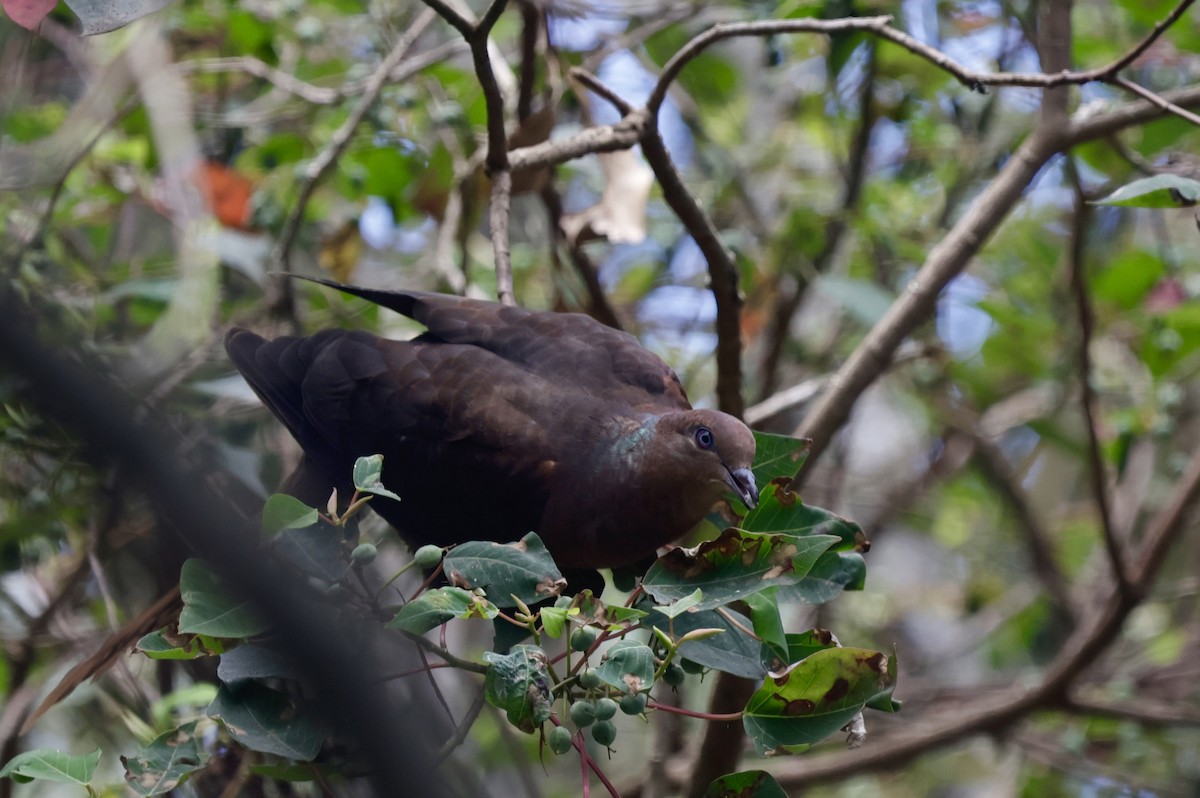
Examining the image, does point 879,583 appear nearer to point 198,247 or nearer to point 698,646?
point 198,247

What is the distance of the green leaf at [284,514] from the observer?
1486 millimetres

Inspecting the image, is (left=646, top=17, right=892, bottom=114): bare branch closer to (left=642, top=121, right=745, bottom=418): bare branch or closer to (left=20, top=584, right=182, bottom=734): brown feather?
(left=642, top=121, right=745, bottom=418): bare branch

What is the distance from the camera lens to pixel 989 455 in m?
4.72

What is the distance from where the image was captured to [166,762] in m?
1.65

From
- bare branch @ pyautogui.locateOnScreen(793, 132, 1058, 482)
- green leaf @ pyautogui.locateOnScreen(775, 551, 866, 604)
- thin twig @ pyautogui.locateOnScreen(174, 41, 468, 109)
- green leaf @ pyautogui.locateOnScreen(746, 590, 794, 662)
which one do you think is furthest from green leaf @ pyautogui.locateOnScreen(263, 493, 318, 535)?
thin twig @ pyautogui.locateOnScreen(174, 41, 468, 109)

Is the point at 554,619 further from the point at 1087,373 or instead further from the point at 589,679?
the point at 1087,373

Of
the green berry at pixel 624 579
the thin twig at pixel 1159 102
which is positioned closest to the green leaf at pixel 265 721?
the green berry at pixel 624 579

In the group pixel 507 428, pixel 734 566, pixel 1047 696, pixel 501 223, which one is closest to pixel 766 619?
pixel 734 566

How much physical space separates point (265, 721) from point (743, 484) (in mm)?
1057

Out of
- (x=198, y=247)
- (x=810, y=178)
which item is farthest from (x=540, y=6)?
(x=810, y=178)

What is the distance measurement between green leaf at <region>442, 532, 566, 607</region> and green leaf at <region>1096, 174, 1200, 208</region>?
3.76ft

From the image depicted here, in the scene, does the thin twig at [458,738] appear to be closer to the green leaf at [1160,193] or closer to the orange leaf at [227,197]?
the green leaf at [1160,193]

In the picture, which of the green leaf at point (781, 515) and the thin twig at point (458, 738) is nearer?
the thin twig at point (458, 738)

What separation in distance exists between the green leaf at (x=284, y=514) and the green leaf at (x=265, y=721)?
10.3 inches
